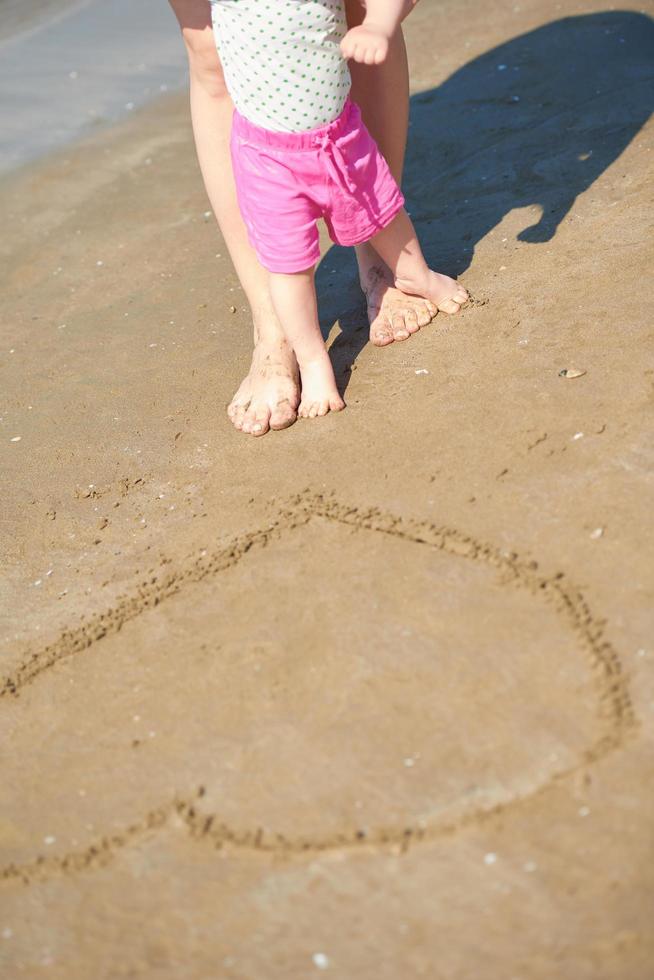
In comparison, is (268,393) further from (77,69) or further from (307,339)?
(77,69)

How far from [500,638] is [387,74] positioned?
1.72 meters

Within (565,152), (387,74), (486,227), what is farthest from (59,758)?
(565,152)

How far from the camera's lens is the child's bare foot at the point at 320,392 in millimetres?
2863

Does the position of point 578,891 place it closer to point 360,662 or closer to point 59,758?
point 360,662

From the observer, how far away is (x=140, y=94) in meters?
5.67

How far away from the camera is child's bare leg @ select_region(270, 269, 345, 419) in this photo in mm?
2809

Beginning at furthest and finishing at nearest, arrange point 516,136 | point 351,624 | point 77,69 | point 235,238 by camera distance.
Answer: point 77,69, point 516,136, point 235,238, point 351,624

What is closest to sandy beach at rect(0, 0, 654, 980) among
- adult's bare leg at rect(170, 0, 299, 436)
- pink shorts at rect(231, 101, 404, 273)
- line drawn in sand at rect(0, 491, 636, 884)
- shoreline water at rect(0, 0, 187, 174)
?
line drawn in sand at rect(0, 491, 636, 884)

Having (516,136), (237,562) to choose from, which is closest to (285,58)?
(237,562)

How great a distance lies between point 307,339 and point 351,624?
929 mm

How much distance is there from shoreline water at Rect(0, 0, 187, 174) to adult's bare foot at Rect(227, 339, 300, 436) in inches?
105

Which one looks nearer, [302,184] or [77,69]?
[302,184]

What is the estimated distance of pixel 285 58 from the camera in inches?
104

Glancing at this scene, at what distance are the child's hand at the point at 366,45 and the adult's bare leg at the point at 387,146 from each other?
19.5 inches
